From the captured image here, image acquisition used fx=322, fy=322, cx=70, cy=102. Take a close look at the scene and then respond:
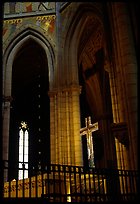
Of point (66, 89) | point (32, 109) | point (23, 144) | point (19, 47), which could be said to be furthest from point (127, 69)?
A: point (32, 109)

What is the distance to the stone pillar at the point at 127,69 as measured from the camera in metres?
8.04

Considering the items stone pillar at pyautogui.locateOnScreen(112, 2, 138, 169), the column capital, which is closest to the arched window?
the column capital

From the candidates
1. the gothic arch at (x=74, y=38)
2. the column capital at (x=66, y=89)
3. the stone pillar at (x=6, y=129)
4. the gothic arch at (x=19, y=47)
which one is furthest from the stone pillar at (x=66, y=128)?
the stone pillar at (x=6, y=129)

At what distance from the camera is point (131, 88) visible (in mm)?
8312

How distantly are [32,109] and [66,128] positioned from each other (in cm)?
1063

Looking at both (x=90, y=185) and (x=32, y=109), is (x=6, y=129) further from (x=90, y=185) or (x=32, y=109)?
(x=32, y=109)

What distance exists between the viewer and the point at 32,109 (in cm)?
2411

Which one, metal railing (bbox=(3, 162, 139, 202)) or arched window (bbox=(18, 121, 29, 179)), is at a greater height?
arched window (bbox=(18, 121, 29, 179))

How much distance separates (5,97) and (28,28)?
3.97 metres

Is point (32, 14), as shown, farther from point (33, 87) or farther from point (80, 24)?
point (33, 87)

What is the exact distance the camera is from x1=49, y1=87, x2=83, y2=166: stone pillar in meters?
13.3

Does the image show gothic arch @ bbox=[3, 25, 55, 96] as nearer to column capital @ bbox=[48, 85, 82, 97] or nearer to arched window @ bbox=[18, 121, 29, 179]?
column capital @ bbox=[48, 85, 82, 97]

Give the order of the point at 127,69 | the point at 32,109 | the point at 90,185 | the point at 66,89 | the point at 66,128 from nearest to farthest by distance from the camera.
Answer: the point at 90,185 < the point at 127,69 < the point at 66,128 < the point at 66,89 < the point at 32,109

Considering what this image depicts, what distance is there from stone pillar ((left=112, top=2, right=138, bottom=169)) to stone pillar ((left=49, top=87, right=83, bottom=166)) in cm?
494
